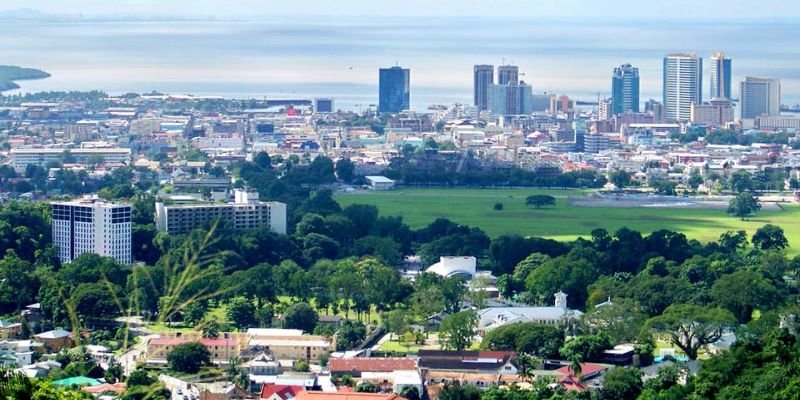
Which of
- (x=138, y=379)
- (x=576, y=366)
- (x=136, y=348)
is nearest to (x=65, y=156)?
(x=136, y=348)

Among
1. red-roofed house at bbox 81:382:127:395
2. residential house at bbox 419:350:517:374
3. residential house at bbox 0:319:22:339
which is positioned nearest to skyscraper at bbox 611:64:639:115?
residential house at bbox 0:319:22:339

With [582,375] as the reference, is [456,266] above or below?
above

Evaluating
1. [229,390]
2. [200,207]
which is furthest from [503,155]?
[229,390]

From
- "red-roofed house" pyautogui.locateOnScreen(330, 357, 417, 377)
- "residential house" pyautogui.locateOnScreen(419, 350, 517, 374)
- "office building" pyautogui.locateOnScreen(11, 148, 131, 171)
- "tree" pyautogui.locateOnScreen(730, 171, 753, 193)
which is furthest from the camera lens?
"office building" pyautogui.locateOnScreen(11, 148, 131, 171)

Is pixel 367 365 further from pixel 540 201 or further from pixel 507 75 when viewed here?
pixel 507 75

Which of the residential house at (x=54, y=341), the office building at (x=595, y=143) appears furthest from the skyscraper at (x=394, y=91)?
the residential house at (x=54, y=341)

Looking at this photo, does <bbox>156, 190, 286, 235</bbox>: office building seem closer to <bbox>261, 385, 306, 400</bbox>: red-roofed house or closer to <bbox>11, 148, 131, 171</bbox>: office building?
<bbox>261, 385, 306, 400</bbox>: red-roofed house
